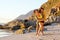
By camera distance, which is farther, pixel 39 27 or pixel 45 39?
pixel 39 27

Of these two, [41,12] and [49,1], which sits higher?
[49,1]

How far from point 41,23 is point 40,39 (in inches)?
79.2

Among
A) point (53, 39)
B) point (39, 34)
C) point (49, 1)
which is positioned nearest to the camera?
point (53, 39)

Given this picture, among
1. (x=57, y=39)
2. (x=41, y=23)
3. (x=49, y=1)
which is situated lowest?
(x=57, y=39)

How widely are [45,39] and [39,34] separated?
2518 millimetres

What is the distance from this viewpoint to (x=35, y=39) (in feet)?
46.0

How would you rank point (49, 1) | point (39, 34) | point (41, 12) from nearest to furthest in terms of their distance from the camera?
point (41, 12), point (39, 34), point (49, 1)

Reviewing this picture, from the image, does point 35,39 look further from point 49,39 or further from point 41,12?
point 41,12

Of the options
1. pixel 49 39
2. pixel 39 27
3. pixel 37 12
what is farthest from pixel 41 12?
pixel 49 39

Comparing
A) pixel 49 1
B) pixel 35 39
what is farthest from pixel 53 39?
pixel 49 1

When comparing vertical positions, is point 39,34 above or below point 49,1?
below

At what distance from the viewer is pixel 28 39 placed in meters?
14.2

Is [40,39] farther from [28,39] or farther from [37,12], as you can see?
[37,12]

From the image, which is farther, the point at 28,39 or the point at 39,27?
the point at 39,27
